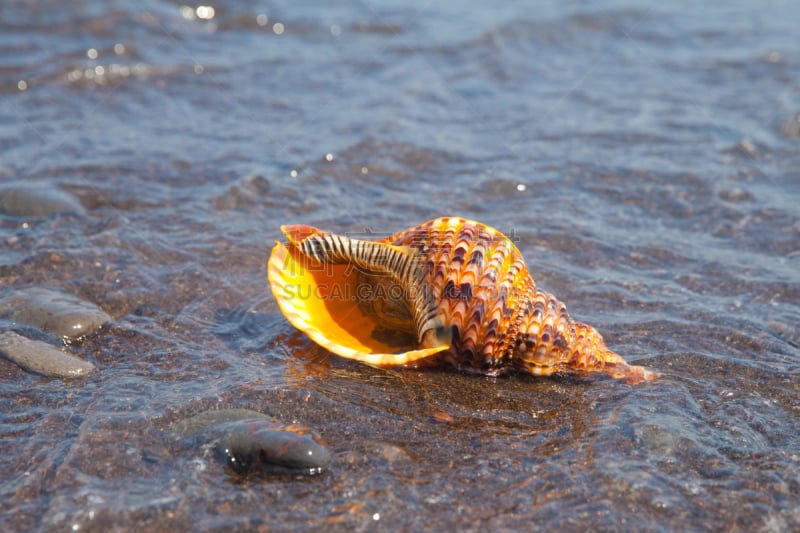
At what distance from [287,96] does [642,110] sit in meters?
4.10

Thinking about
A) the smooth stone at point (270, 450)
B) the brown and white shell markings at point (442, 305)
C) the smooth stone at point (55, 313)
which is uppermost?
the brown and white shell markings at point (442, 305)

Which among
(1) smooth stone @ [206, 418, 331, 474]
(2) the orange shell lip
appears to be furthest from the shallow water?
(2) the orange shell lip

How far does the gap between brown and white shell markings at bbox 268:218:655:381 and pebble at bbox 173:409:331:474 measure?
669 millimetres

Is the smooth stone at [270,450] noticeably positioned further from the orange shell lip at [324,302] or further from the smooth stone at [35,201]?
the smooth stone at [35,201]

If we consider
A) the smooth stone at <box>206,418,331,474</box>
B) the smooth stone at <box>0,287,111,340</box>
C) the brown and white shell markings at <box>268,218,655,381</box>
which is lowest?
the smooth stone at <box>206,418,331,474</box>

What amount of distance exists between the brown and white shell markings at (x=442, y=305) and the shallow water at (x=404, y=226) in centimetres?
17

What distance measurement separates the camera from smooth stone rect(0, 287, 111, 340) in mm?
4328

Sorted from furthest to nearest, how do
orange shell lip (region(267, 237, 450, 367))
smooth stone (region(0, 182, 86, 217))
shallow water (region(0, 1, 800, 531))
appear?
1. smooth stone (region(0, 182, 86, 217))
2. orange shell lip (region(267, 237, 450, 367))
3. shallow water (region(0, 1, 800, 531))

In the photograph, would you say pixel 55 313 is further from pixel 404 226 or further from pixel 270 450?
pixel 404 226

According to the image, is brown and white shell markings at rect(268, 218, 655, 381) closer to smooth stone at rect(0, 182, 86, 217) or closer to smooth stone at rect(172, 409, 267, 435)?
smooth stone at rect(172, 409, 267, 435)

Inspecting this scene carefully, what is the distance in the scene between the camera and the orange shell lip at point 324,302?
13.8ft

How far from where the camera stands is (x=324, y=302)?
448 cm

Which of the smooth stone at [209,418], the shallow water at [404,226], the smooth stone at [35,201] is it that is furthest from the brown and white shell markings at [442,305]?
the smooth stone at [35,201]

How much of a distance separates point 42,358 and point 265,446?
156 cm
